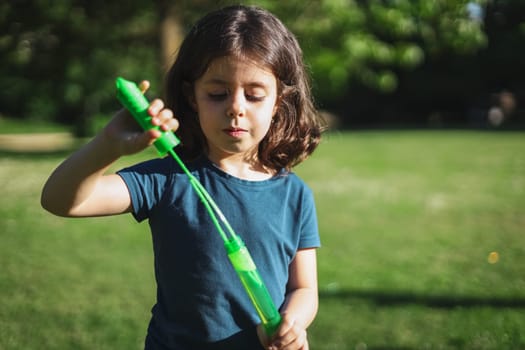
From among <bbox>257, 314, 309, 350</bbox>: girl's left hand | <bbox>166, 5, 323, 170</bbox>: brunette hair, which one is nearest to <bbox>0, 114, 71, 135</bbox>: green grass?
<bbox>166, 5, 323, 170</bbox>: brunette hair

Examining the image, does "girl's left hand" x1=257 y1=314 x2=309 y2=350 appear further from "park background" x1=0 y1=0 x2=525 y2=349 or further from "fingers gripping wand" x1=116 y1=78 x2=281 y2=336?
"park background" x1=0 y1=0 x2=525 y2=349

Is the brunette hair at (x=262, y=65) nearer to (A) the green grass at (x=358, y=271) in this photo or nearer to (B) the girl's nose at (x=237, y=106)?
(B) the girl's nose at (x=237, y=106)

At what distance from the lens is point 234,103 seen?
69.6 inches

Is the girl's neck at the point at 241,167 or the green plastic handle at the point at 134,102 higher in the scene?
the green plastic handle at the point at 134,102

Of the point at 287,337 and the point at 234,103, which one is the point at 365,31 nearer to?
the point at 234,103

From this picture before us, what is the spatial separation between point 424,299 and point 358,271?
83cm

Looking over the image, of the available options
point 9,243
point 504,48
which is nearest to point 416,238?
point 9,243

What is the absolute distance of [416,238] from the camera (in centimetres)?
Result: 648

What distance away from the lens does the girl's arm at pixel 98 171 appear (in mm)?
1423

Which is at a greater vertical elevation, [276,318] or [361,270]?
[276,318]

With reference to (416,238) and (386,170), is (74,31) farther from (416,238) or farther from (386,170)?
(416,238)

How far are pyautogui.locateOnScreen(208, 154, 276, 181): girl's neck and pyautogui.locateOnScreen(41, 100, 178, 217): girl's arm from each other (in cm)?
35

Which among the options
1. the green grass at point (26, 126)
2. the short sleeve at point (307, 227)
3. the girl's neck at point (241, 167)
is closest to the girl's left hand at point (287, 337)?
the short sleeve at point (307, 227)

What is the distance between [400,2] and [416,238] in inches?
124
